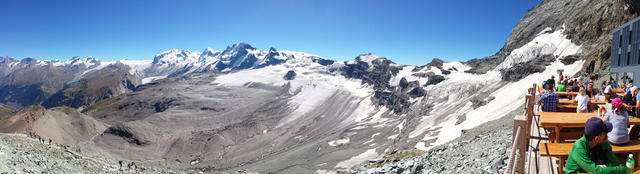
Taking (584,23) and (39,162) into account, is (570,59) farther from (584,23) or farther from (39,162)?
(39,162)

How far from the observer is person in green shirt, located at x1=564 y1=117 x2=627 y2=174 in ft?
14.5

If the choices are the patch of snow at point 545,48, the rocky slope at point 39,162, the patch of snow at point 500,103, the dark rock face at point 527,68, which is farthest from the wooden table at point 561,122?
the patch of snow at point 545,48

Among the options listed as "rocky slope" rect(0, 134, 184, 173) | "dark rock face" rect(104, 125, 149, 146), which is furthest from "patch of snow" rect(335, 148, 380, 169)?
"dark rock face" rect(104, 125, 149, 146)

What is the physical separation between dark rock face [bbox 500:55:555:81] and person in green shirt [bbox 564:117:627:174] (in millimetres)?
60984

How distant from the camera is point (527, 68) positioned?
56.4 metres

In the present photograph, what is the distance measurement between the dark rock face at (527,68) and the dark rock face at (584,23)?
15.3 feet

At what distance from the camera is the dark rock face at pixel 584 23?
42469 millimetres

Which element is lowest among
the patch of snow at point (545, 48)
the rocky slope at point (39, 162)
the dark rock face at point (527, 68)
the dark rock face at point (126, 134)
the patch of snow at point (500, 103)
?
the dark rock face at point (126, 134)

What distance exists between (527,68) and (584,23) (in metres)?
11.7

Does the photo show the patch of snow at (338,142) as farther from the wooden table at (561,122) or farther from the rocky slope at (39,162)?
the wooden table at (561,122)

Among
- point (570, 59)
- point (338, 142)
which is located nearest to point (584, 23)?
point (570, 59)

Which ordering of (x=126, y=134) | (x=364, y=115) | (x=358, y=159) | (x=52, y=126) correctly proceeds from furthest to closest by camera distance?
(x=364, y=115) < (x=126, y=134) < (x=52, y=126) < (x=358, y=159)

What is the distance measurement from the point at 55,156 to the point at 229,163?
39021mm

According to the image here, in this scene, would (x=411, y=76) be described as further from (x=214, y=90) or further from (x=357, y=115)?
(x=214, y=90)
